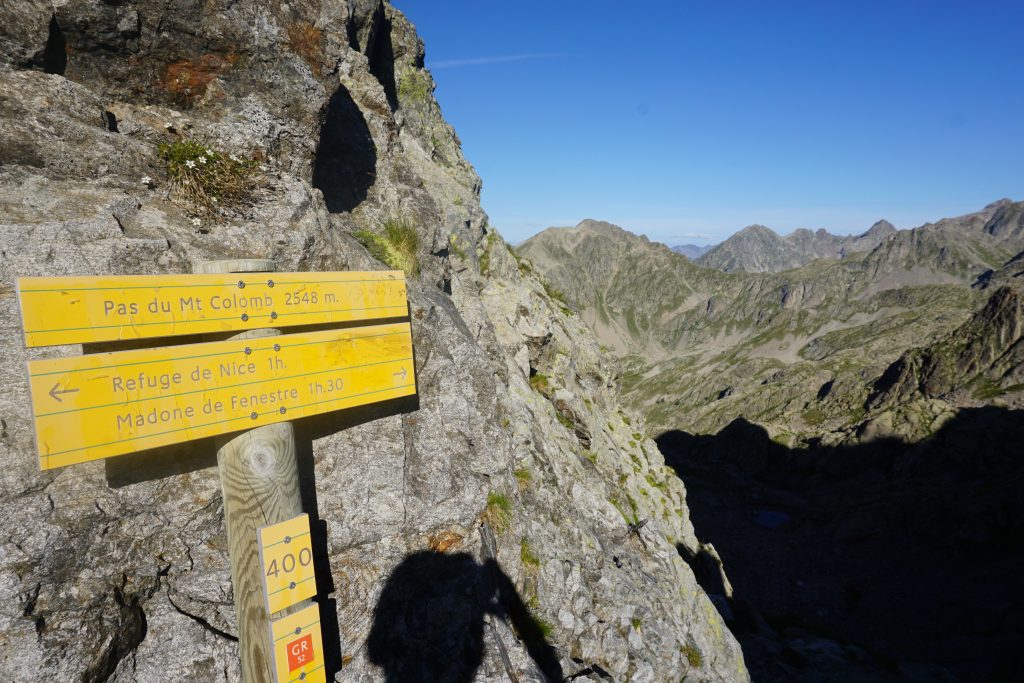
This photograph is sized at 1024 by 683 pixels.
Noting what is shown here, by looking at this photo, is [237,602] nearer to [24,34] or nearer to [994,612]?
[24,34]

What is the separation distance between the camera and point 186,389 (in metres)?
5.17

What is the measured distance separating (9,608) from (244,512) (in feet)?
8.03

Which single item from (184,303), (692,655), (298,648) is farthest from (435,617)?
(692,655)

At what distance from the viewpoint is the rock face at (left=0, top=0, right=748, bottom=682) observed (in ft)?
19.1

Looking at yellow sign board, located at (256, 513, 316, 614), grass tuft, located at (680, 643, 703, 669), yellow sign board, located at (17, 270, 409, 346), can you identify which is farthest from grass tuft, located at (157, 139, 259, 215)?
grass tuft, located at (680, 643, 703, 669)

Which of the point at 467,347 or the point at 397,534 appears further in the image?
the point at 467,347

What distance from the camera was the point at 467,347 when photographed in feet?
32.1

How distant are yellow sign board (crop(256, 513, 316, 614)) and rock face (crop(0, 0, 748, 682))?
4.67ft

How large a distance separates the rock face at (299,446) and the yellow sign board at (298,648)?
3.57 feet

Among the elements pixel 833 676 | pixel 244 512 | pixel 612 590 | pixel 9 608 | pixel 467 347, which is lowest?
pixel 833 676

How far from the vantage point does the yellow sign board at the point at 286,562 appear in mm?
5477

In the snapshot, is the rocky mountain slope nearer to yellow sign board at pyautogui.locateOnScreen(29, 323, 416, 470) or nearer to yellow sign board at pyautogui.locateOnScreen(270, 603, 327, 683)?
yellow sign board at pyautogui.locateOnScreen(29, 323, 416, 470)

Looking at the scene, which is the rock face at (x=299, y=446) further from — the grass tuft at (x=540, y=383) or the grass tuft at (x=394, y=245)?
the grass tuft at (x=540, y=383)

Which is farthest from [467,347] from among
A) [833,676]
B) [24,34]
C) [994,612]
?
[994,612]
